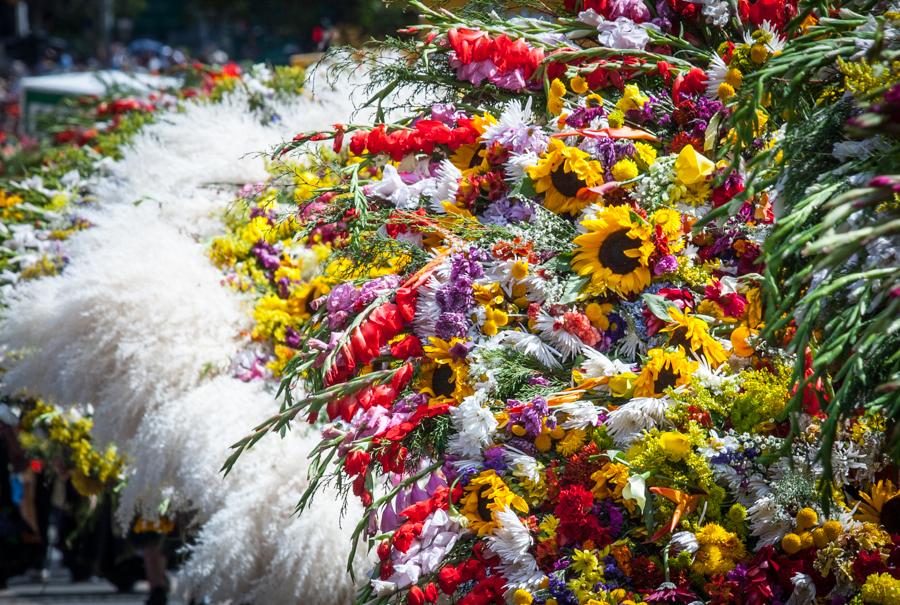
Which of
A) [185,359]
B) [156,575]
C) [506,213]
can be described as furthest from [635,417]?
[156,575]

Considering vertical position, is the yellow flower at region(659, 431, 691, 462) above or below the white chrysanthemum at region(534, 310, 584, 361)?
below

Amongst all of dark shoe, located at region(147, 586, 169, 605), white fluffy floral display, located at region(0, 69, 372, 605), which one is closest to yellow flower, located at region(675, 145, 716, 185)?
white fluffy floral display, located at region(0, 69, 372, 605)

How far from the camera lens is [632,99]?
7.62 ft

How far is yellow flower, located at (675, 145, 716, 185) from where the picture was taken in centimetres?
214

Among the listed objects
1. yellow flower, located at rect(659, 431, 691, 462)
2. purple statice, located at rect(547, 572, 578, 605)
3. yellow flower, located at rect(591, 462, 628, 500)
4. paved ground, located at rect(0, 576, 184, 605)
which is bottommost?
paved ground, located at rect(0, 576, 184, 605)

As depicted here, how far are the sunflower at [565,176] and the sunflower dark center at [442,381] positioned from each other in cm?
40

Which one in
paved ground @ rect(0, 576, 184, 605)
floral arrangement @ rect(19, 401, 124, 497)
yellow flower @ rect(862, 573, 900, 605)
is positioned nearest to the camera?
yellow flower @ rect(862, 573, 900, 605)

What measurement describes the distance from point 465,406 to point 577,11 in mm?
1014

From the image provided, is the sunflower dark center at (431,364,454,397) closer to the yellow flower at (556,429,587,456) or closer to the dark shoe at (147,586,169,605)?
the yellow flower at (556,429,587,456)

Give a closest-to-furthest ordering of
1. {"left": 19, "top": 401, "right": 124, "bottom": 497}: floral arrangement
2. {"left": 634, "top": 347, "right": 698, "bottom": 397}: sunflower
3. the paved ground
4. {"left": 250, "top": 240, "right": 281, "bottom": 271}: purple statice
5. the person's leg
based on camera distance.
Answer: {"left": 634, "top": 347, "right": 698, "bottom": 397}: sunflower, {"left": 250, "top": 240, "right": 281, "bottom": 271}: purple statice, {"left": 19, "top": 401, "right": 124, "bottom": 497}: floral arrangement, the person's leg, the paved ground

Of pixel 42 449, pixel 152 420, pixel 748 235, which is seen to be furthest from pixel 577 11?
pixel 42 449

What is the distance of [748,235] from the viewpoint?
212 centimetres

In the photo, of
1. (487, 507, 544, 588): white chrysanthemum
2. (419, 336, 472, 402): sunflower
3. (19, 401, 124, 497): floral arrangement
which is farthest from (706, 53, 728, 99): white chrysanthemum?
(19, 401, 124, 497): floral arrangement

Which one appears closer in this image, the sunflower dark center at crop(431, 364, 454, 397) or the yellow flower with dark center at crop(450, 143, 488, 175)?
the sunflower dark center at crop(431, 364, 454, 397)
